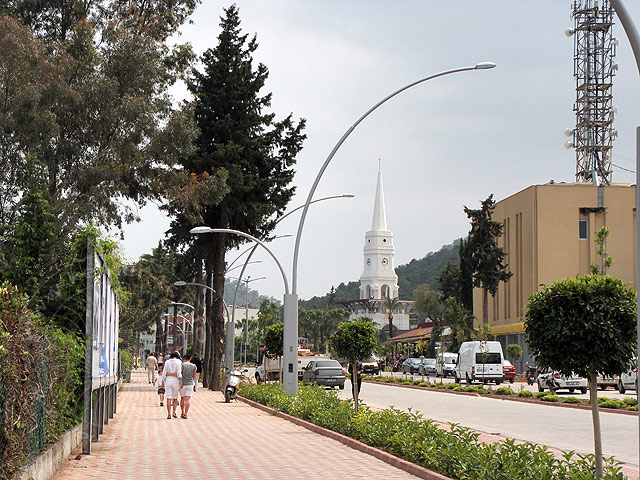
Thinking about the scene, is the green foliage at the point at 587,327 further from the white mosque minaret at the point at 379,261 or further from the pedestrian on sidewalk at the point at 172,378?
the white mosque minaret at the point at 379,261

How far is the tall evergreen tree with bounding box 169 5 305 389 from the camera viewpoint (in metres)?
40.2

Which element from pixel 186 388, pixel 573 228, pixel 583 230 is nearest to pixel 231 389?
pixel 186 388

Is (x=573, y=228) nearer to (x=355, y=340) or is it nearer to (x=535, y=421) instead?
(x=535, y=421)

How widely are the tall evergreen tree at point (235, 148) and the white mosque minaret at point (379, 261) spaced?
139 meters

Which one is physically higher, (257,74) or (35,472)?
(257,74)

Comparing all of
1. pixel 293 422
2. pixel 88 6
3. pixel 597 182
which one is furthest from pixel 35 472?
pixel 597 182

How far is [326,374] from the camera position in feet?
145

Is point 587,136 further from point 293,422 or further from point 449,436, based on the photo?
point 449,436

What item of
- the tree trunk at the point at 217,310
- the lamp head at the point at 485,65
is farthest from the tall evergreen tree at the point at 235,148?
the lamp head at the point at 485,65

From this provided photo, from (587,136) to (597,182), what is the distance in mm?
4058

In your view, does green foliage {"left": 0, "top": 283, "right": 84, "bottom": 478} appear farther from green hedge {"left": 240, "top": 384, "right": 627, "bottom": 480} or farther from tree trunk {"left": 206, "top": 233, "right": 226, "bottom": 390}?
tree trunk {"left": 206, "top": 233, "right": 226, "bottom": 390}

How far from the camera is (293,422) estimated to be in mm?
21703

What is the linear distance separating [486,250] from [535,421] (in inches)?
1811

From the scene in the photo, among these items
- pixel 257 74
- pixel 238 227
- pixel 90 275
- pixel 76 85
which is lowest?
pixel 90 275
